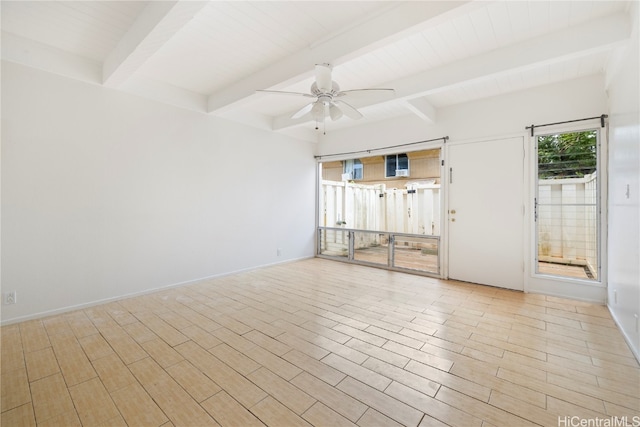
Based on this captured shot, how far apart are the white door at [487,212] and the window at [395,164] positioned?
98 centimetres

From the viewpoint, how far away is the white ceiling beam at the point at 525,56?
2.33 m

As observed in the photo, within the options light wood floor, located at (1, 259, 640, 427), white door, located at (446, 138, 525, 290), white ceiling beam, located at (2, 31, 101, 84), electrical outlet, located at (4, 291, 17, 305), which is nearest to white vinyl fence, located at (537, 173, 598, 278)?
white door, located at (446, 138, 525, 290)

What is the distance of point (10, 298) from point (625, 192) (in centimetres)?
578

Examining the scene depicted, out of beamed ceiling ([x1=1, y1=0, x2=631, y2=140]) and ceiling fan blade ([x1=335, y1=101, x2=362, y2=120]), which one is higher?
beamed ceiling ([x1=1, y1=0, x2=631, y2=140])

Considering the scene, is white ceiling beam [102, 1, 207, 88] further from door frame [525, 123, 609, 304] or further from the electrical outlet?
door frame [525, 123, 609, 304]

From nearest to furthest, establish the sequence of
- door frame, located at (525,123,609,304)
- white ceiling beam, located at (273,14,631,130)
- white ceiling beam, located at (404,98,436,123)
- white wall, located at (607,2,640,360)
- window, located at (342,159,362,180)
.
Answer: white wall, located at (607,2,640,360)
white ceiling beam, located at (273,14,631,130)
door frame, located at (525,123,609,304)
white ceiling beam, located at (404,98,436,123)
window, located at (342,159,362,180)

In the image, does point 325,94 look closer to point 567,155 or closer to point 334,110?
point 334,110

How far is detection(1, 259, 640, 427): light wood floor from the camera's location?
1600 millimetres

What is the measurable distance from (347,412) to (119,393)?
1428mm

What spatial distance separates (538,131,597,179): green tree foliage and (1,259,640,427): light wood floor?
64.2 inches

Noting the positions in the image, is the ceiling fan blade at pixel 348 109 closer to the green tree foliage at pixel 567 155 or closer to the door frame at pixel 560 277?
the door frame at pixel 560 277

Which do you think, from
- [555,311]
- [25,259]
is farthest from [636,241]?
[25,259]

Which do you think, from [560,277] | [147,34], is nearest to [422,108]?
[560,277]

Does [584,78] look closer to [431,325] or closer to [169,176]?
[431,325]
